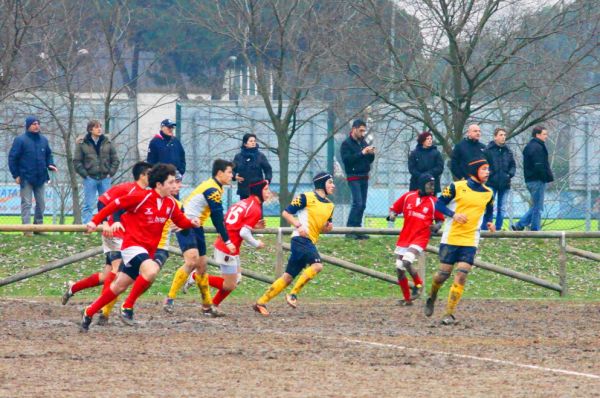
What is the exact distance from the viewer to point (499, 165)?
836 inches

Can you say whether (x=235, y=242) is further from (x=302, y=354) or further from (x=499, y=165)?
(x=499, y=165)

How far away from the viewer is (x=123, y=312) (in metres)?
14.0

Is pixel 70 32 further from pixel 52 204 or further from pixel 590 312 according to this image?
pixel 590 312

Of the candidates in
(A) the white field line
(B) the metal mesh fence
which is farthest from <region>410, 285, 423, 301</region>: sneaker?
(B) the metal mesh fence

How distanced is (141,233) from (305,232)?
3.21 meters

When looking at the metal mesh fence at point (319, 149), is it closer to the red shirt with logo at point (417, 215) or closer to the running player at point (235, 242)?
the red shirt with logo at point (417, 215)

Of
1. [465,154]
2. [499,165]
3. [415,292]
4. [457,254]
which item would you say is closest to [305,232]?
[457,254]

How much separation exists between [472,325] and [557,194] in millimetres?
13347

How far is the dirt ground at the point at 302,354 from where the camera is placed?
9.66 metres

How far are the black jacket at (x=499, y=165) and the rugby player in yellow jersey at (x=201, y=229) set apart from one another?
699 centimetres

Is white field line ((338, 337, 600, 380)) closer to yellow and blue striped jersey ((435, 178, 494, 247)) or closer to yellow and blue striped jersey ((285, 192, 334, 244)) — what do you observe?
yellow and blue striped jersey ((435, 178, 494, 247))

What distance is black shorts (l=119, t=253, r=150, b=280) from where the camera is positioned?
1334cm

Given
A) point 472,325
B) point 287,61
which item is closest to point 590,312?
point 472,325

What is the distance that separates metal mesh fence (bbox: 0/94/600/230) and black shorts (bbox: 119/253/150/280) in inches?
484
